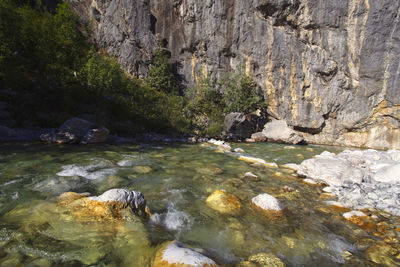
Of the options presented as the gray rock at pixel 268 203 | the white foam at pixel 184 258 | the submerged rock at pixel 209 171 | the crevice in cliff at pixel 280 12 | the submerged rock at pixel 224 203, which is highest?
the crevice in cliff at pixel 280 12

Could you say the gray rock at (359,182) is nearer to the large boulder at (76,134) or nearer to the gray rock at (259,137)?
the large boulder at (76,134)

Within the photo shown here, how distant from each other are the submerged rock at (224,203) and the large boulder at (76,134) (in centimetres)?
748

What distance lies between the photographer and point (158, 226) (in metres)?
2.55

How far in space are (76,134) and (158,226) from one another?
8074 mm

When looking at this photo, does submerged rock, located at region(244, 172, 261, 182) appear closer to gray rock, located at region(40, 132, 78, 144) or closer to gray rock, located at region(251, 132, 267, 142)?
gray rock, located at region(40, 132, 78, 144)

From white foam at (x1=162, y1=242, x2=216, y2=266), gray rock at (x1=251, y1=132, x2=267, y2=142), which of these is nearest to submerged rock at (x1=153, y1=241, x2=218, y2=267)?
white foam at (x1=162, y1=242, x2=216, y2=266)

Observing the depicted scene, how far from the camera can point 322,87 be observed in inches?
717

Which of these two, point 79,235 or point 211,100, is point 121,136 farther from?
point 211,100

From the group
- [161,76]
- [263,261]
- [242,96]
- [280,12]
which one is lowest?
[263,261]

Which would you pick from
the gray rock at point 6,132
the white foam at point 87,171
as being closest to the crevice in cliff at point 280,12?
the white foam at point 87,171

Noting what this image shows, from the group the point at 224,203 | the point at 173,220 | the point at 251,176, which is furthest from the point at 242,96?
the point at 173,220

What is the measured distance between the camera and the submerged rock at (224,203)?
3165mm

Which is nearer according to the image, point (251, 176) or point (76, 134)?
point (251, 176)

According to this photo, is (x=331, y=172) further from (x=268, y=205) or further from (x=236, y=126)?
(x=236, y=126)
